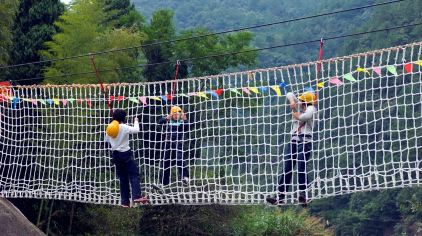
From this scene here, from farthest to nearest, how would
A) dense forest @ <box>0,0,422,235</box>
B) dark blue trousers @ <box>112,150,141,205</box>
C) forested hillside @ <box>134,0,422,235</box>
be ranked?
forested hillside @ <box>134,0,422,235</box>, dense forest @ <box>0,0,422,235</box>, dark blue trousers @ <box>112,150,141,205</box>

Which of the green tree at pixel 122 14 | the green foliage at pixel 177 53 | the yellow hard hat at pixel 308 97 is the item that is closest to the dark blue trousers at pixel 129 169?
the yellow hard hat at pixel 308 97

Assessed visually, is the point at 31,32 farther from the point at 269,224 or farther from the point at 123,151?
the point at 123,151

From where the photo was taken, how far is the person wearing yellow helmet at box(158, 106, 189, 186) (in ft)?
24.9

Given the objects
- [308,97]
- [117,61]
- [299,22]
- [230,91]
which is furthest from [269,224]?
[299,22]

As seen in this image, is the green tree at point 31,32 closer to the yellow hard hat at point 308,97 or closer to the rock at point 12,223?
the rock at point 12,223

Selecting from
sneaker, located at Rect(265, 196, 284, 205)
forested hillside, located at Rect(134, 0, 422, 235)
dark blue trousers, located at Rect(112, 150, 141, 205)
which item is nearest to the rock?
dark blue trousers, located at Rect(112, 150, 141, 205)

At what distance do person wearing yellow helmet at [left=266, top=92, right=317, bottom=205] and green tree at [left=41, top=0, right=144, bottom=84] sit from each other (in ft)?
17.1

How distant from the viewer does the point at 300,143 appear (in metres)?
6.62

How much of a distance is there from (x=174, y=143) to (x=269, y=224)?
8.20 metres

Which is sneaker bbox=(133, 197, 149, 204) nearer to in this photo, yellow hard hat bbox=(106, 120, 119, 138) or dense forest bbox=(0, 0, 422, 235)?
yellow hard hat bbox=(106, 120, 119, 138)

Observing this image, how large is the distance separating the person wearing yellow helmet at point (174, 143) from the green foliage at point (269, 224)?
736 centimetres

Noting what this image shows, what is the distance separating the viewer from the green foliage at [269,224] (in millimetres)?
15414

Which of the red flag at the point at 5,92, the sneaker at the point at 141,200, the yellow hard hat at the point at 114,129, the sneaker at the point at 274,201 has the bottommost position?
the sneaker at the point at 274,201

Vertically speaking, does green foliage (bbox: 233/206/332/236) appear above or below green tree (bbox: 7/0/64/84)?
below
